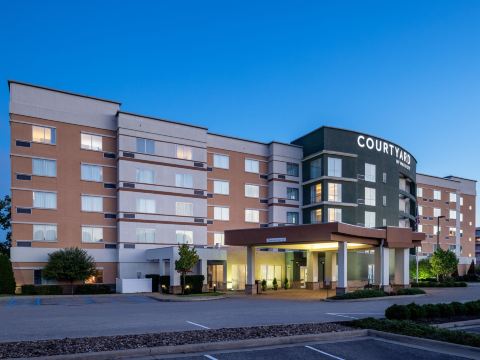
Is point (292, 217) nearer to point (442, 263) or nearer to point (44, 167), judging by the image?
point (442, 263)

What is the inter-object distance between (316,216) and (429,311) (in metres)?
32.1

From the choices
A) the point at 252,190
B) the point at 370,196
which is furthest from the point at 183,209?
the point at 370,196

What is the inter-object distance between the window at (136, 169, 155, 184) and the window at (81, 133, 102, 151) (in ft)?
14.2

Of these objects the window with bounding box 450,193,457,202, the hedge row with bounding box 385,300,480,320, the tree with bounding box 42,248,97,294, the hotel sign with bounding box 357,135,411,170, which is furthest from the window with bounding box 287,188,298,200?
the window with bounding box 450,193,457,202

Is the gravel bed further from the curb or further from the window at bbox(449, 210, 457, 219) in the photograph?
the window at bbox(449, 210, 457, 219)

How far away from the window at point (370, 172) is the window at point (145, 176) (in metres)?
24.3

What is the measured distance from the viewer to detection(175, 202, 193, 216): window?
1726 inches

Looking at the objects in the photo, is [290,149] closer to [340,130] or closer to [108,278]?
[340,130]

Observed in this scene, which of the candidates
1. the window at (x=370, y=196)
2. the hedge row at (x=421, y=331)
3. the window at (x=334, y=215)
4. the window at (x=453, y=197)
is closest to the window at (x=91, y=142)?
the window at (x=334, y=215)

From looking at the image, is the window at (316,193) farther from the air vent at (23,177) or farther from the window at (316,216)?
the air vent at (23,177)

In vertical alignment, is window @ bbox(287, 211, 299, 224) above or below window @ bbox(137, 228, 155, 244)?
above

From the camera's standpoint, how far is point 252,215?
49.6 metres

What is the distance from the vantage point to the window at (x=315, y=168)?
4875cm

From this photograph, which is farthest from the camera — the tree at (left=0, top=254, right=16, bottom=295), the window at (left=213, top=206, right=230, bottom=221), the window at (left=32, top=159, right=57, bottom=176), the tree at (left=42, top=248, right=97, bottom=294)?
the window at (left=213, top=206, right=230, bottom=221)
